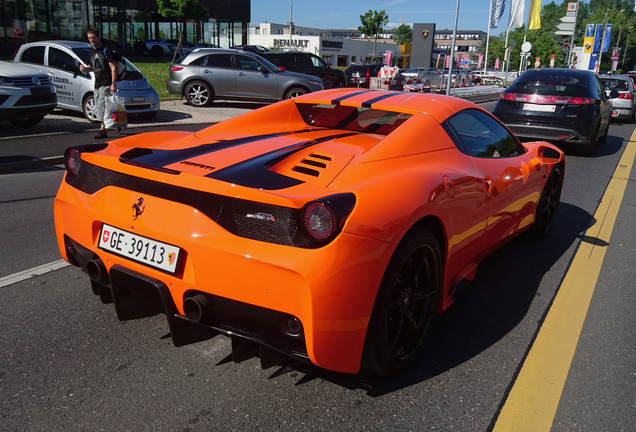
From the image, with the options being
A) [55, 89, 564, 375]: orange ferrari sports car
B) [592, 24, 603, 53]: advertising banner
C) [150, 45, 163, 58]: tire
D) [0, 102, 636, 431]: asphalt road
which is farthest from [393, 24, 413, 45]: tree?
[55, 89, 564, 375]: orange ferrari sports car

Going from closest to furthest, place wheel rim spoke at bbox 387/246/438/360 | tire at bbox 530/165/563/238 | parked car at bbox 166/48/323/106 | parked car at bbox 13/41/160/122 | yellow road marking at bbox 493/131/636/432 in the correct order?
yellow road marking at bbox 493/131/636/432, wheel rim spoke at bbox 387/246/438/360, tire at bbox 530/165/563/238, parked car at bbox 13/41/160/122, parked car at bbox 166/48/323/106

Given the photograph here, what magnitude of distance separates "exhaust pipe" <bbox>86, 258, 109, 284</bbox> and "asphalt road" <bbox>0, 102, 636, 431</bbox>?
1.38 ft

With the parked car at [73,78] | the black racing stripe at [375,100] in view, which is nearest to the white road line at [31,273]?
the black racing stripe at [375,100]

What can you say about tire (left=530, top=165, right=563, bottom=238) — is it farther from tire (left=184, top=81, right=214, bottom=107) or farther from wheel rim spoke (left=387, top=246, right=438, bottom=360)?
tire (left=184, top=81, right=214, bottom=107)

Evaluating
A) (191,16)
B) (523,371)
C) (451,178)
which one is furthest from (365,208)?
(191,16)

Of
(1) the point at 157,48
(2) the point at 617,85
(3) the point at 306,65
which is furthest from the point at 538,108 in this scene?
(1) the point at 157,48

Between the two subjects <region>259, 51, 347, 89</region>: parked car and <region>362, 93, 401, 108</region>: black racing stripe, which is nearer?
<region>362, 93, 401, 108</region>: black racing stripe

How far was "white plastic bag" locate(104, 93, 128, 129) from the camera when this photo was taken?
9.46 m

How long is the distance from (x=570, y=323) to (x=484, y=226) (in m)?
0.83

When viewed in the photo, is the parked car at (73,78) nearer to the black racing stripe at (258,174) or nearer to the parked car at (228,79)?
the parked car at (228,79)

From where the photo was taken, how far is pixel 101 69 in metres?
9.22

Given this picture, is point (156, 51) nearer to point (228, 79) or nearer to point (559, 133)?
point (228, 79)

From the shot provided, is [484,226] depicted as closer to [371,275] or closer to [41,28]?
[371,275]

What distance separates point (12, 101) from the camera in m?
9.19
